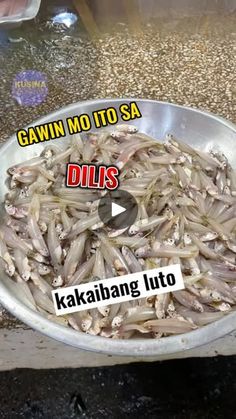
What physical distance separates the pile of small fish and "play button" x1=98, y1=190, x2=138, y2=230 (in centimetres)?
2

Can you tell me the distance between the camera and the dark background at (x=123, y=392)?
1168 millimetres

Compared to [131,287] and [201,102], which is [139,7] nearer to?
[201,102]

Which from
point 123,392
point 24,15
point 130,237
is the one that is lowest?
point 123,392

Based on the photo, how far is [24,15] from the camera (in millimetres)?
2400

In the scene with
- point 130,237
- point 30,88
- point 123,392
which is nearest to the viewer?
point 123,392

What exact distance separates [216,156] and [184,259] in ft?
1.60

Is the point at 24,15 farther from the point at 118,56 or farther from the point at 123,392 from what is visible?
the point at 123,392

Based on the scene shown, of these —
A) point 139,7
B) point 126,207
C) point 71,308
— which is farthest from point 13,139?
point 139,7

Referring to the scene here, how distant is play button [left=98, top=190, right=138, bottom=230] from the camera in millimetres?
1440

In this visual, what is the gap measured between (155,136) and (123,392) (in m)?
0.92

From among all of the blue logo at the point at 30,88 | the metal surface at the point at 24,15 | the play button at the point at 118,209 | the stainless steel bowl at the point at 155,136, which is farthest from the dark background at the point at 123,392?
the metal surface at the point at 24,15

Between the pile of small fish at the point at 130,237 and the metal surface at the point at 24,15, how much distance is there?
0.99 m

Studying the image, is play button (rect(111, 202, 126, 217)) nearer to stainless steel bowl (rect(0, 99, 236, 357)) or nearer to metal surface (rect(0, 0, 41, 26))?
stainless steel bowl (rect(0, 99, 236, 357))

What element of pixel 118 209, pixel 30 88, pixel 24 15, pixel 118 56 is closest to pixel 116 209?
pixel 118 209
